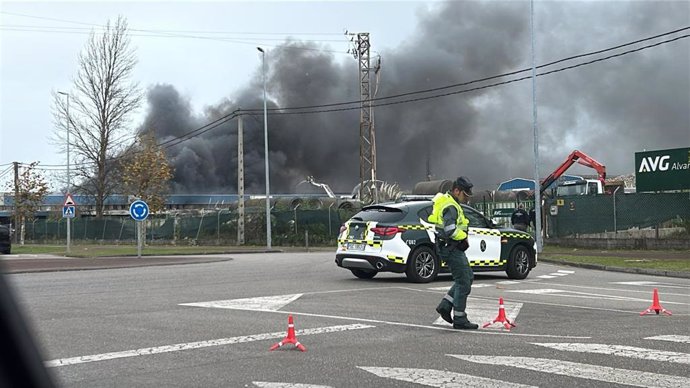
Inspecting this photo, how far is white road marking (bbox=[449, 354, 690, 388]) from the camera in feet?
19.2

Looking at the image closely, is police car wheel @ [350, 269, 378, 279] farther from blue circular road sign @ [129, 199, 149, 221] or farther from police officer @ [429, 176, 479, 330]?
blue circular road sign @ [129, 199, 149, 221]

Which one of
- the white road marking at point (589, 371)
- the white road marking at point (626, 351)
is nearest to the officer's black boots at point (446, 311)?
the white road marking at point (626, 351)

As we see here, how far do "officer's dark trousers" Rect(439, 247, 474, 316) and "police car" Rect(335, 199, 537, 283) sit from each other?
17.4 feet

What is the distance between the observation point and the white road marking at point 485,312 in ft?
30.7

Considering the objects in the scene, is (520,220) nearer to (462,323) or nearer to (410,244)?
(410,244)

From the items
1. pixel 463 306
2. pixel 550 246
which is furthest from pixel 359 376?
pixel 550 246

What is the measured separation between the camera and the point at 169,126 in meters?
72.4

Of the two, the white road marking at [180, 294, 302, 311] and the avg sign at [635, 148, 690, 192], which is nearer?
the white road marking at [180, 294, 302, 311]

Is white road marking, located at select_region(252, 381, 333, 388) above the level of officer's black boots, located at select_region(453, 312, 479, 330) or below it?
below

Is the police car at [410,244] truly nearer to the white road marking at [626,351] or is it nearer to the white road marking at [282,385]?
the white road marking at [626,351]

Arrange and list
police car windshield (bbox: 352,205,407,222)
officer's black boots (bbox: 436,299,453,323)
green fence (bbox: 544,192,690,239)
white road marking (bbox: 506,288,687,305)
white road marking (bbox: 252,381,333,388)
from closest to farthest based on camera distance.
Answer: white road marking (bbox: 252,381,333,388), officer's black boots (bbox: 436,299,453,323), white road marking (bbox: 506,288,687,305), police car windshield (bbox: 352,205,407,222), green fence (bbox: 544,192,690,239)

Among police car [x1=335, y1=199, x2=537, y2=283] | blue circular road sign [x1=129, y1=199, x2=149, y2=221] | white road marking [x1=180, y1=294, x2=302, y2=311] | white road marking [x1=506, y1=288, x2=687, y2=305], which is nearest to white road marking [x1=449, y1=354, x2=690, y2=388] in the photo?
white road marking [x1=180, y1=294, x2=302, y2=311]

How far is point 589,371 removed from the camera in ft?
20.6

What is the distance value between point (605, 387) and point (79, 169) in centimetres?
5289
